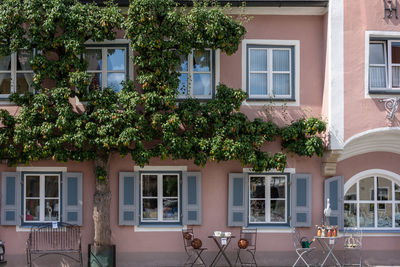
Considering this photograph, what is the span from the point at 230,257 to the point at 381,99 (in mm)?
5111

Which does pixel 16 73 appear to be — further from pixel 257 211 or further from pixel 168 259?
pixel 257 211

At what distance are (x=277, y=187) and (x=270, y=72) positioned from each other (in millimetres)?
2776

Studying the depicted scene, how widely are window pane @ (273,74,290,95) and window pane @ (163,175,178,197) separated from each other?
3.24 metres

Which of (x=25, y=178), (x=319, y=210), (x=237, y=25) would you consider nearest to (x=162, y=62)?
(x=237, y=25)

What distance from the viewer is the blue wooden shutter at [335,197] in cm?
1239

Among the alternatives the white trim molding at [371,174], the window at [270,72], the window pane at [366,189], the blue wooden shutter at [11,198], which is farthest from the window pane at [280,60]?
the blue wooden shutter at [11,198]

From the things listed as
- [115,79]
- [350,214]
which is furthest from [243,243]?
[115,79]

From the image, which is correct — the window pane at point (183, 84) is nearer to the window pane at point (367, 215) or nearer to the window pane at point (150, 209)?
A: the window pane at point (150, 209)

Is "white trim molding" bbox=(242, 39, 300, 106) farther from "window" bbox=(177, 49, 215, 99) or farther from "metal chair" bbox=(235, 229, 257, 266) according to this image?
"metal chair" bbox=(235, 229, 257, 266)

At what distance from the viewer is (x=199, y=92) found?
12.5 m

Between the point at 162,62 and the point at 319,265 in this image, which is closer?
the point at 162,62

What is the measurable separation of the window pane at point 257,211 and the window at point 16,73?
237 inches

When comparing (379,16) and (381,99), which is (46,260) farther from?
(379,16)

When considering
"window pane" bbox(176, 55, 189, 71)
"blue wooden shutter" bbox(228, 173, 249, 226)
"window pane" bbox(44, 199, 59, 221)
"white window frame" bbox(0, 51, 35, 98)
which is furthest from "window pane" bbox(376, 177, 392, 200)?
"white window frame" bbox(0, 51, 35, 98)
